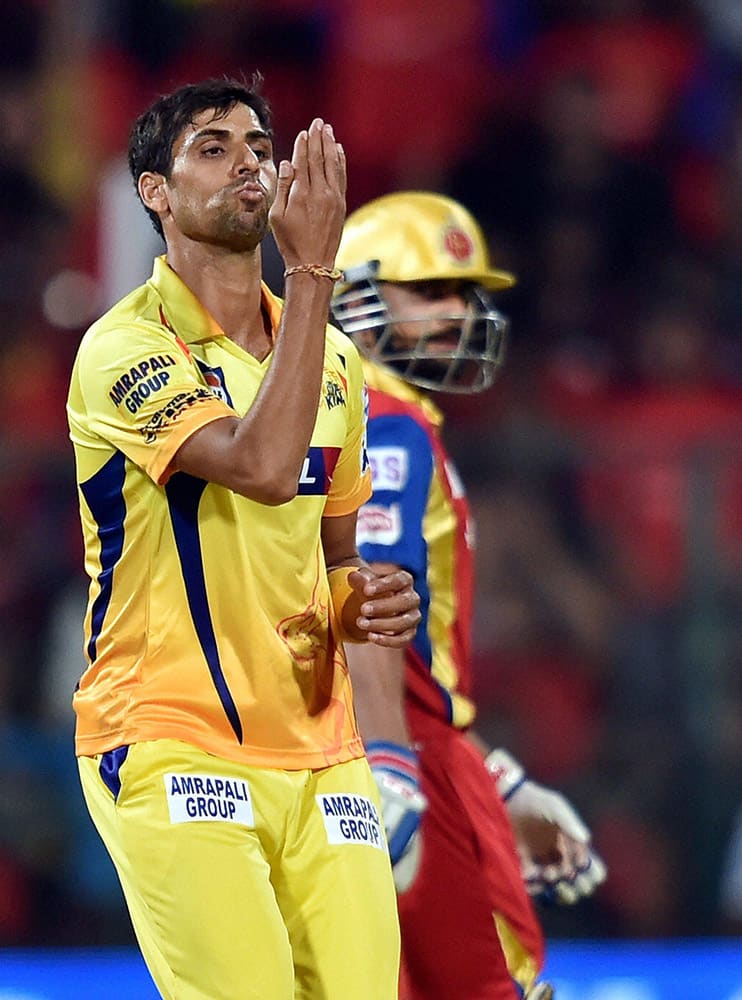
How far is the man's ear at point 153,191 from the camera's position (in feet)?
11.4

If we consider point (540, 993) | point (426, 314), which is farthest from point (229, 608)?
point (426, 314)

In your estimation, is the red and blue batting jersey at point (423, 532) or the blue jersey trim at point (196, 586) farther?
the red and blue batting jersey at point (423, 532)

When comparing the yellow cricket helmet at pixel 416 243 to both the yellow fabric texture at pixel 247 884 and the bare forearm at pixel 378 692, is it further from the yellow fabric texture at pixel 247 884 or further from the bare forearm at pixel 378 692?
the yellow fabric texture at pixel 247 884

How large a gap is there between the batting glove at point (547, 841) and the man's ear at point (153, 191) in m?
1.95

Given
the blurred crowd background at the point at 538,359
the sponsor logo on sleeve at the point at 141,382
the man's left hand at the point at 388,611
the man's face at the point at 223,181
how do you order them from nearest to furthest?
the sponsor logo on sleeve at the point at 141,382
the man's left hand at the point at 388,611
the man's face at the point at 223,181
the blurred crowd background at the point at 538,359

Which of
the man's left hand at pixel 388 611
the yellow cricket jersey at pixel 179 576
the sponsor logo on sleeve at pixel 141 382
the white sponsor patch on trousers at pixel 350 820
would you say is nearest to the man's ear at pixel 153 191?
the yellow cricket jersey at pixel 179 576

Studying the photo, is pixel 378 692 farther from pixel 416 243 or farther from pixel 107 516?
pixel 416 243

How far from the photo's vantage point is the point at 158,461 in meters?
3.10

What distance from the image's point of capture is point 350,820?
324cm

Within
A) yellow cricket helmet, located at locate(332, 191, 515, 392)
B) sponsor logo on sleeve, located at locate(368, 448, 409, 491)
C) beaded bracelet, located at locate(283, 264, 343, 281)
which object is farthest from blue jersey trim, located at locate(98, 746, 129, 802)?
yellow cricket helmet, located at locate(332, 191, 515, 392)

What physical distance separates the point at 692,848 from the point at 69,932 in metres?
2.20

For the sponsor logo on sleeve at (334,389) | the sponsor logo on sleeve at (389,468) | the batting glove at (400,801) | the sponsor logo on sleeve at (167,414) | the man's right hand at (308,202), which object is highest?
the man's right hand at (308,202)

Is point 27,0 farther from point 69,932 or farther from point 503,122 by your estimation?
point 69,932

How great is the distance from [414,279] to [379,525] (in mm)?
750
